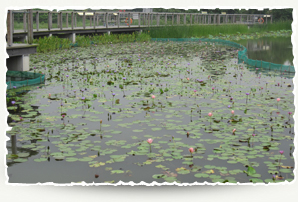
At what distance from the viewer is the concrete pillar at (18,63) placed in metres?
8.90

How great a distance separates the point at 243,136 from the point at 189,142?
0.65 m

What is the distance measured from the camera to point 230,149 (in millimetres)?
4082

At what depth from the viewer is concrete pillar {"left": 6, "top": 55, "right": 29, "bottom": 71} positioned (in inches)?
350

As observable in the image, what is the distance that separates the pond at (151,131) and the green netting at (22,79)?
0.20 meters

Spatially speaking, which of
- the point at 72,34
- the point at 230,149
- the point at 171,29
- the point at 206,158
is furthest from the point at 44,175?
the point at 171,29

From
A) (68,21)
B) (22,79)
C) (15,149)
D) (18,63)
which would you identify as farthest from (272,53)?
(68,21)

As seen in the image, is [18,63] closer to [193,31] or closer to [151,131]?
[151,131]

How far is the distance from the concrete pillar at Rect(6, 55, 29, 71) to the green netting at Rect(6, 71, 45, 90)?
32cm

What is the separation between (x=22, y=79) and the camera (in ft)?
27.5

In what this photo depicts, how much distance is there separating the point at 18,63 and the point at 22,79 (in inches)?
29.3

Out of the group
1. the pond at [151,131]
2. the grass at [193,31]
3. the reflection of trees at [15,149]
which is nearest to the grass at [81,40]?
the grass at [193,31]

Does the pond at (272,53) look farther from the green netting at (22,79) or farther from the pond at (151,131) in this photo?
the green netting at (22,79)

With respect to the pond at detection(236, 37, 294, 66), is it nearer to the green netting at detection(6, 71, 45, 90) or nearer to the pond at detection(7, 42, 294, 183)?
the pond at detection(7, 42, 294, 183)

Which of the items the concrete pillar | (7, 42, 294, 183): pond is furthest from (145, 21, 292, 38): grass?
(7, 42, 294, 183): pond
